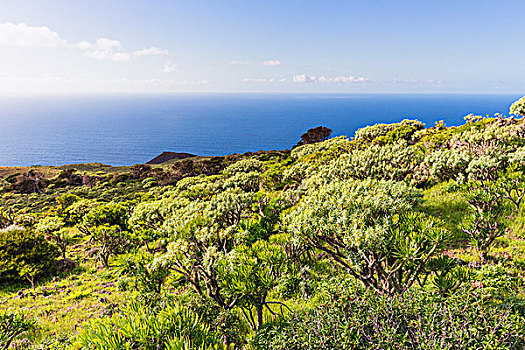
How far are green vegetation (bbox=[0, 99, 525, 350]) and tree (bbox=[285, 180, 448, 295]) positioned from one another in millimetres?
51

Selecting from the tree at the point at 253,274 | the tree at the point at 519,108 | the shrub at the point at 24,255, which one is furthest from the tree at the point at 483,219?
the tree at the point at 519,108

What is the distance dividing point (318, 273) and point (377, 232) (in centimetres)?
584

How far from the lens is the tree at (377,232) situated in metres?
7.11

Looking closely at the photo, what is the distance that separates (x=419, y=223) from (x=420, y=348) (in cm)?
375

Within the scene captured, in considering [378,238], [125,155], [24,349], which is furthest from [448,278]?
[125,155]

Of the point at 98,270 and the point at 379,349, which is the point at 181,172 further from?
the point at 379,349

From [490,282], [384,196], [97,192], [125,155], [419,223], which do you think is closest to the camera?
[490,282]

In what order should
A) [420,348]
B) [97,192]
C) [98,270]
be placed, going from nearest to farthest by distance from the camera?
[420,348] < [98,270] < [97,192]

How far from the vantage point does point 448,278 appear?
713 cm

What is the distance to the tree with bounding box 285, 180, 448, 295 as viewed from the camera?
280 inches

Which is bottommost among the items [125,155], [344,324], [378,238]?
[125,155]

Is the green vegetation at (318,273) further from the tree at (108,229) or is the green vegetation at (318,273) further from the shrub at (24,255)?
the tree at (108,229)

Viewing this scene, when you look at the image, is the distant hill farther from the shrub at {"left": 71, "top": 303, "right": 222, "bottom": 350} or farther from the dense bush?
the dense bush

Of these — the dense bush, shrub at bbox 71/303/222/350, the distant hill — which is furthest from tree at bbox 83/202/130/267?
the distant hill
